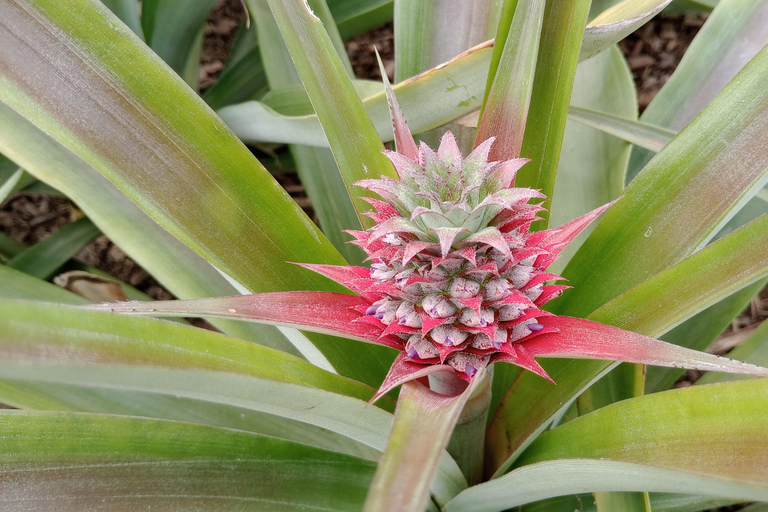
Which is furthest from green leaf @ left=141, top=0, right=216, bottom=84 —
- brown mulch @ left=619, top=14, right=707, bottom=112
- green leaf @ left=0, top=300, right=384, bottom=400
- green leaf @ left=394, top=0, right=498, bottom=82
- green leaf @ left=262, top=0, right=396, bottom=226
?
brown mulch @ left=619, top=14, right=707, bottom=112

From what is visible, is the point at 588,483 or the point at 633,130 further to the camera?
the point at 633,130

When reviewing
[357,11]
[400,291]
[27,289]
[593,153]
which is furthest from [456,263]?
[357,11]

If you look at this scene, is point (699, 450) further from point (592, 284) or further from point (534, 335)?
point (592, 284)

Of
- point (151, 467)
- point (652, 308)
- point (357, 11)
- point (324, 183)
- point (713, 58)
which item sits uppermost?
point (357, 11)

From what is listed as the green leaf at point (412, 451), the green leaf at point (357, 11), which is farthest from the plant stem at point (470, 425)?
the green leaf at point (357, 11)

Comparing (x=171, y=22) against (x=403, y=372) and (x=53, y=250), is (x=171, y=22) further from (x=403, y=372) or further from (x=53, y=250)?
(x=403, y=372)

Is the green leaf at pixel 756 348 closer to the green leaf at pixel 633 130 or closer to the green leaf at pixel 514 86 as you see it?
the green leaf at pixel 633 130
